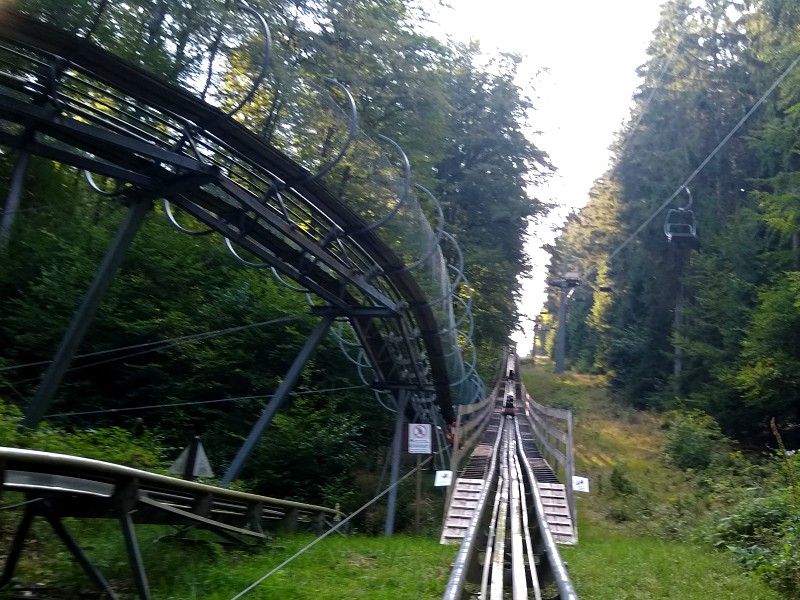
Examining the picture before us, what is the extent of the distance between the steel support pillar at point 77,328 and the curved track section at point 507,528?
485 cm

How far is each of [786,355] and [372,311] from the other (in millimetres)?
17531

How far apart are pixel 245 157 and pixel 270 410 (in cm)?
400

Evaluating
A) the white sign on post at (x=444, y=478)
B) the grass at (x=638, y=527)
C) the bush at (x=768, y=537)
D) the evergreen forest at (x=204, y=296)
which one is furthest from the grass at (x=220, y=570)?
the white sign on post at (x=444, y=478)

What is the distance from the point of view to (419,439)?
17.3 metres

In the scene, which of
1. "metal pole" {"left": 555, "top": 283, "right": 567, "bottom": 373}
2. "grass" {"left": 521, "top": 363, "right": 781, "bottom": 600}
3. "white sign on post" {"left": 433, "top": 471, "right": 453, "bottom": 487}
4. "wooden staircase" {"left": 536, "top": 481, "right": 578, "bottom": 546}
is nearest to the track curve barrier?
"white sign on post" {"left": 433, "top": 471, "right": 453, "bottom": 487}

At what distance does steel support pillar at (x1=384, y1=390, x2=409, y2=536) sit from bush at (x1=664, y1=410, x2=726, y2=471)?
403 inches

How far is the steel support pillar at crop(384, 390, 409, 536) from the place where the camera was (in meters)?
15.7

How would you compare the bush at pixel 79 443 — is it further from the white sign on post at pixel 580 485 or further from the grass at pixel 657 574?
the white sign on post at pixel 580 485

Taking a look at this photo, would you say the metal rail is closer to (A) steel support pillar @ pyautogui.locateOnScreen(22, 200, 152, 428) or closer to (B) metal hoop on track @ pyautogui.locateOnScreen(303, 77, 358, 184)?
(A) steel support pillar @ pyautogui.locateOnScreen(22, 200, 152, 428)

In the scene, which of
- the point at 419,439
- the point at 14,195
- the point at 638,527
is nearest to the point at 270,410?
the point at 419,439

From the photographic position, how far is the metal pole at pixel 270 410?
472 inches

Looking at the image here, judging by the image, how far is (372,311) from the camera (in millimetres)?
14078

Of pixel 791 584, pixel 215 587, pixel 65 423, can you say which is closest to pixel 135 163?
pixel 215 587

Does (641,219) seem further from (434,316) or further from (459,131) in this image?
(434,316)
